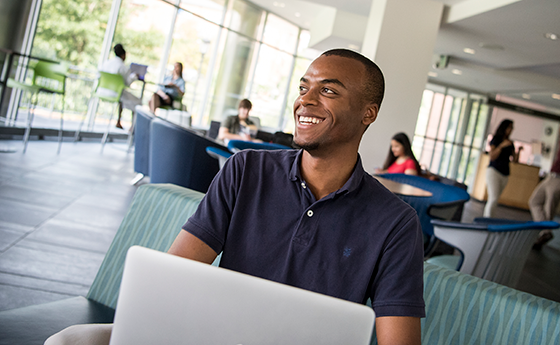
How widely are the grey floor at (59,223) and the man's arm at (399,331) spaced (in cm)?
172

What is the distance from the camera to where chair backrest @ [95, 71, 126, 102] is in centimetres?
678

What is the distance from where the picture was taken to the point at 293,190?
3.84 ft

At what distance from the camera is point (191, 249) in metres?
1.11

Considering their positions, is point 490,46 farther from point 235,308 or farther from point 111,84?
point 235,308

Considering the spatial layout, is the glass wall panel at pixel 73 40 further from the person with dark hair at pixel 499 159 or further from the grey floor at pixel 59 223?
the person with dark hair at pixel 499 159

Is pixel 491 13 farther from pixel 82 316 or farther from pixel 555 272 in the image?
pixel 82 316

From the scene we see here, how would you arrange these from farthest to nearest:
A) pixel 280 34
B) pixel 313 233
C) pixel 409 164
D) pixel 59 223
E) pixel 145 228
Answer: pixel 280 34 → pixel 409 164 → pixel 59 223 → pixel 145 228 → pixel 313 233

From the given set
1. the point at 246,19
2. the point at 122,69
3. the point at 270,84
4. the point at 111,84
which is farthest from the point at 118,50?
the point at 270,84

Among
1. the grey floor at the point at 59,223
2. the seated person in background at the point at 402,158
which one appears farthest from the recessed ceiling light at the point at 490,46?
the seated person in background at the point at 402,158

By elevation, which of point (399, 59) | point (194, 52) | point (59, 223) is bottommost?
point (59, 223)

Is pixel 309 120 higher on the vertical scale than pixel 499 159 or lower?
lower

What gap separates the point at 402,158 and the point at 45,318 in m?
4.02

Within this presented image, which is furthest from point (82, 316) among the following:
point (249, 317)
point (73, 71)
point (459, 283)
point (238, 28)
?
point (238, 28)

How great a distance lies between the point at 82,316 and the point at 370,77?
3.34ft
